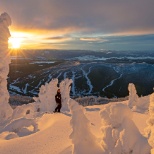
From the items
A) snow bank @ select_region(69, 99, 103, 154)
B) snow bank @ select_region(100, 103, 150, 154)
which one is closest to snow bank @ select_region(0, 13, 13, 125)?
snow bank @ select_region(69, 99, 103, 154)

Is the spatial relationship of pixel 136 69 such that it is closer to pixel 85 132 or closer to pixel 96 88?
pixel 96 88

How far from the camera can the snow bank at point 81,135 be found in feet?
27.6

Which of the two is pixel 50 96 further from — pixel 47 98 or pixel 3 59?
pixel 3 59

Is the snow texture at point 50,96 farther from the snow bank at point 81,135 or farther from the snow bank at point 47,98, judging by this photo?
the snow bank at point 81,135

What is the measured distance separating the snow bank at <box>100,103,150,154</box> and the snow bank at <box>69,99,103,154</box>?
1.51 feet

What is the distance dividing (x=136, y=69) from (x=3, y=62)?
160 meters

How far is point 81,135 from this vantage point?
8.56 m

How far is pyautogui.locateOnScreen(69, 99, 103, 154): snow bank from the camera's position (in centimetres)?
842

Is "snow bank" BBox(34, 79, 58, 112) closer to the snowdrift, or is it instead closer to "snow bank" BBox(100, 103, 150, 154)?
the snowdrift

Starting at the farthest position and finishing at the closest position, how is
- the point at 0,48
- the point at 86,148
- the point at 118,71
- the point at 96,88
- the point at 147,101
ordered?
the point at 118,71, the point at 96,88, the point at 147,101, the point at 0,48, the point at 86,148

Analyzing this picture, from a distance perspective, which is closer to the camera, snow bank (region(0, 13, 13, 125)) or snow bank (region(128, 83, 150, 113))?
snow bank (region(0, 13, 13, 125))

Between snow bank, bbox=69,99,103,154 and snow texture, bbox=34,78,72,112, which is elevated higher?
snow bank, bbox=69,99,103,154

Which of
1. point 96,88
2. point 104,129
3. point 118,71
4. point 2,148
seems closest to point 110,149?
point 104,129

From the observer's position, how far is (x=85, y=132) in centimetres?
866
